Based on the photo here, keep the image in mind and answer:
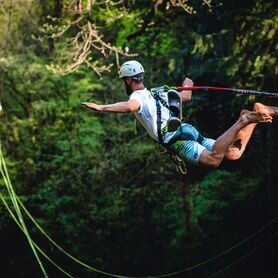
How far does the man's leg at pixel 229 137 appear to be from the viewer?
586cm

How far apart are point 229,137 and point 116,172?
9191mm

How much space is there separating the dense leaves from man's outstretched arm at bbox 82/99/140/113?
6.85m

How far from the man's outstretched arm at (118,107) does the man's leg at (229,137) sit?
0.73 metres

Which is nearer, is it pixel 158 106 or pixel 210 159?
pixel 210 159

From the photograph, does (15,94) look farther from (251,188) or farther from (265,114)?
(265,114)

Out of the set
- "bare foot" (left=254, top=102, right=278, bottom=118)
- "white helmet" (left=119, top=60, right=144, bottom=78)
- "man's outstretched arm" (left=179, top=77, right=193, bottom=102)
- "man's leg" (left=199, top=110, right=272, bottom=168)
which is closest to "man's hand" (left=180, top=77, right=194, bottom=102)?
"man's outstretched arm" (left=179, top=77, right=193, bottom=102)

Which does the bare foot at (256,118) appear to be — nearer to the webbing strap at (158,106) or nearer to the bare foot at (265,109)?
the bare foot at (265,109)

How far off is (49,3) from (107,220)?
15.7 feet

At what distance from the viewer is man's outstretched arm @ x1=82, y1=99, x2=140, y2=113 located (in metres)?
5.34

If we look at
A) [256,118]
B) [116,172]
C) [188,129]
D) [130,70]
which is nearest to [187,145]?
[188,129]

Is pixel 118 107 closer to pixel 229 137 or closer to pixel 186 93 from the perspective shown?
pixel 229 137

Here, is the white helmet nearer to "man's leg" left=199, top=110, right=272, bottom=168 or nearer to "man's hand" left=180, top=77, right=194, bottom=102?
"man's hand" left=180, top=77, right=194, bottom=102

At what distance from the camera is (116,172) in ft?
49.1

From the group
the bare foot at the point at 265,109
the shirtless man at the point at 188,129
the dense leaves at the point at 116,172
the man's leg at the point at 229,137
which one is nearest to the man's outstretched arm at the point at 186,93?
the shirtless man at the point at 188,129
